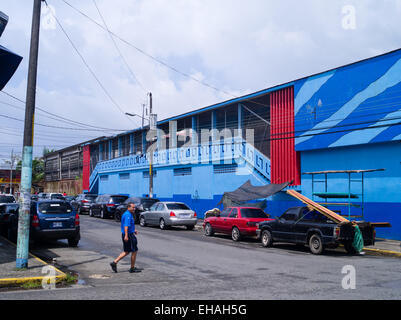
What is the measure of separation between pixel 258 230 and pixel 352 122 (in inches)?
279

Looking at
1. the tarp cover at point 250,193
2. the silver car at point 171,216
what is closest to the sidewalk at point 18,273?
the silver car at point 171,216

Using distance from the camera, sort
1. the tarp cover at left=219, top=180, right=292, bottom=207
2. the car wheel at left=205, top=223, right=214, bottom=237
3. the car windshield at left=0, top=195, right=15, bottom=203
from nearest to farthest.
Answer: the car wheel at left=205, top=223, right=214, bottom=237 < the tarp cover at left=219, top=180, right=292, bottom=207 < the car windshield at left=0, top=195, right=15, bottom=203

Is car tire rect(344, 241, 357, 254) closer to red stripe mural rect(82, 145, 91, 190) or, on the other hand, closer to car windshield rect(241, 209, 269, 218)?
car windshield rect(241, 209, 269, 218)

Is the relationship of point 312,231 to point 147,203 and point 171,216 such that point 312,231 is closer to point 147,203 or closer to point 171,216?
point 171,216

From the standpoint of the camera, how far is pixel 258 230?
16172 mm

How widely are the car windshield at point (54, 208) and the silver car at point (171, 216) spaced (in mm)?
7957

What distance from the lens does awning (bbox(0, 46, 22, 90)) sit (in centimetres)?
1004

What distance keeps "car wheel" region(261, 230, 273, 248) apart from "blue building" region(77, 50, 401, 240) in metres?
2.69

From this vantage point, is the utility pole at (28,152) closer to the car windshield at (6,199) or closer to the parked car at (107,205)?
the car windshield at (6,199)

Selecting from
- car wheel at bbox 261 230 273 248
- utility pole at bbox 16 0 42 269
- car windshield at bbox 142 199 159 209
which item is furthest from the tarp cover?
utility pole at bbox 16 0 42 269

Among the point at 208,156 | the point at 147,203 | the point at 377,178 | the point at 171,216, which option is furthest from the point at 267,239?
the point at 208,156

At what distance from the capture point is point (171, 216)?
21.5m

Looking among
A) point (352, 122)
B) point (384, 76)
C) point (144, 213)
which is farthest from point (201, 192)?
point (384, 76)
